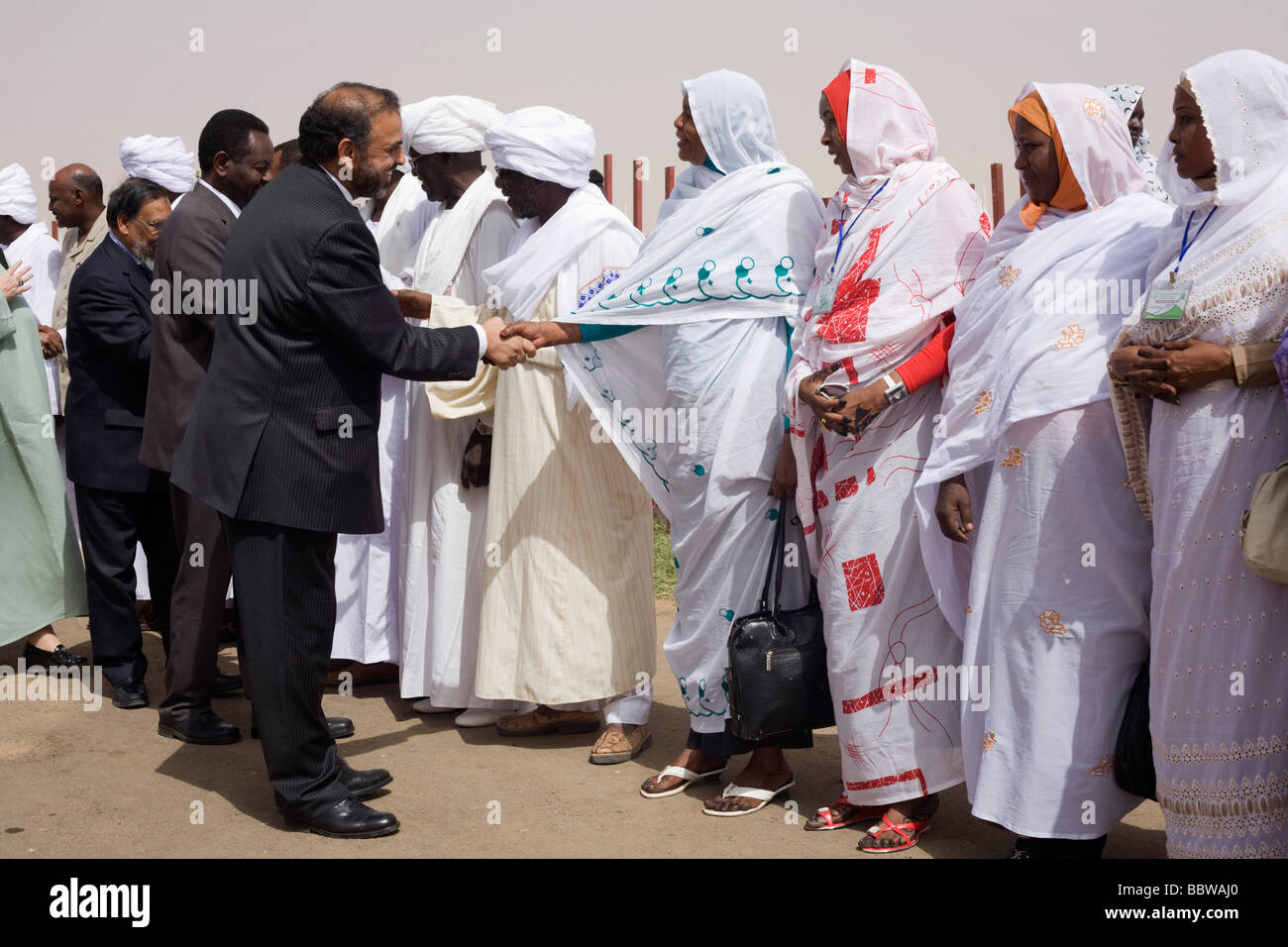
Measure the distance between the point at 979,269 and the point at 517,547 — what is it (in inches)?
85.2

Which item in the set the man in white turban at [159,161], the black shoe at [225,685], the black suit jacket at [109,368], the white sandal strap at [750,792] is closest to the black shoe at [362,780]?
the white sandal strap at [750,792]

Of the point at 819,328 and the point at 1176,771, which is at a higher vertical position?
the point at 819,328

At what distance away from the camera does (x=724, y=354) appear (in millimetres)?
4602

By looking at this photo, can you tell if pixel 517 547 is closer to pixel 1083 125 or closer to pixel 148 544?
pixel 148 544

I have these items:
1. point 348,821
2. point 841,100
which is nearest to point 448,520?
point 348,821

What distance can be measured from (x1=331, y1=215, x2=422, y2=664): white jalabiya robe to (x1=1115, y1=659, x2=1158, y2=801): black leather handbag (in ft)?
11.1

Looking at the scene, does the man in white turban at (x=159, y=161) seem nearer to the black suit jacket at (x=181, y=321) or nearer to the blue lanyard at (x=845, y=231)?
the black suit jacket at (x=181, y=321)

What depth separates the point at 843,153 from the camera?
432 cm

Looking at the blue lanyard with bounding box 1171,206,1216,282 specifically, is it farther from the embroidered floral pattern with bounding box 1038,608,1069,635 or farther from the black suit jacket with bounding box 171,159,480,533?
the black suit jacket with bounding box 171,159,480,533

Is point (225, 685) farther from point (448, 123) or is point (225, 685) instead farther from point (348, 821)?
point (448, 123)

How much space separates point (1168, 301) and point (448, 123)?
10.6 feet

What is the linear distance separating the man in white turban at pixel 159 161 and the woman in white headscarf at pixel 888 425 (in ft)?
12.0

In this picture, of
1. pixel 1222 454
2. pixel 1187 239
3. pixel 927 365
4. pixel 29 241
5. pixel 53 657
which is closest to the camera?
pixel 1222 454
